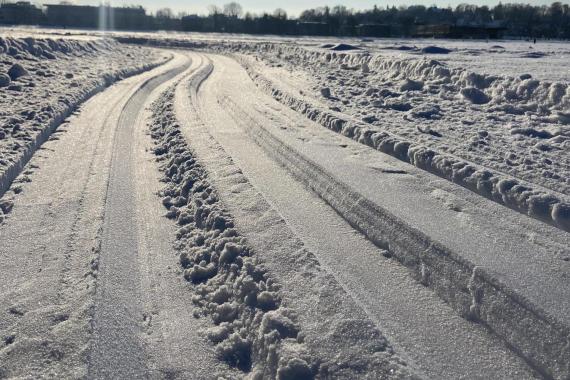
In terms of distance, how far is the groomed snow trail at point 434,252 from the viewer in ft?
9.65

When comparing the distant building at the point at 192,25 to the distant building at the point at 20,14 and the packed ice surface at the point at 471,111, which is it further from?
the packed ice surface at the point at 471,111

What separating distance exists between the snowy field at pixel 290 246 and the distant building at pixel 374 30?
184 feet

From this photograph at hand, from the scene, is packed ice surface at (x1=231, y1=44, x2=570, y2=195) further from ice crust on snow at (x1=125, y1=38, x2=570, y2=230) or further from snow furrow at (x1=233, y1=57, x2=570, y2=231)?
snow furrow at (x1=233, y1=57, x2=570, y2=231)

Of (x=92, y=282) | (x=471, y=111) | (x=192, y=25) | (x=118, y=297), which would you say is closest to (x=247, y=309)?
(x=118, y=297)

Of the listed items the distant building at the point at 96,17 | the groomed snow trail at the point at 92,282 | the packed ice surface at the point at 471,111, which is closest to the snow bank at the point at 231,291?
the groomed snow trail at the point at 92,282

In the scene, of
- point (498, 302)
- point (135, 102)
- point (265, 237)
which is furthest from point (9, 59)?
point (498, 302)

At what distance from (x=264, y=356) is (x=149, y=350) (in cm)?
83

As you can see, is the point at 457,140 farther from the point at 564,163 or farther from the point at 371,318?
the point at 371,318

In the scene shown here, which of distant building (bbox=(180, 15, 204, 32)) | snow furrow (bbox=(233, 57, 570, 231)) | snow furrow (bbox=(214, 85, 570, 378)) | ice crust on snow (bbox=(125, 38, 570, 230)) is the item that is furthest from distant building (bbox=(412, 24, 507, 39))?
snow furrow (bbox=(214, 85, 570, 378))

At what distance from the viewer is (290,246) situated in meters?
4.22

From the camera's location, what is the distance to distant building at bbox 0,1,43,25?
244 feet

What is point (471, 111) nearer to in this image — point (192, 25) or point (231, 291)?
point (231, 291)

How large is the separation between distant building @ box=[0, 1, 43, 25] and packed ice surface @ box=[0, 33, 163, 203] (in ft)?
216

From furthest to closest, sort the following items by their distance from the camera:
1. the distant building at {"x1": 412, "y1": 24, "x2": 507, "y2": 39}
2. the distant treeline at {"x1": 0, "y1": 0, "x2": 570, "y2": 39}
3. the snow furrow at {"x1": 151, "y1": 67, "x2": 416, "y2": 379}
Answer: the distant treeline at {"x1": 0, "y1": 0, "x2": 570, "y2": 39}, the distant building at {"x1": 412, "y1": 24, "x2": 507, "y2": 39}, the snow furrow at {"x1": 151, "y1": 67, "x2": 416, "y2": 379}
